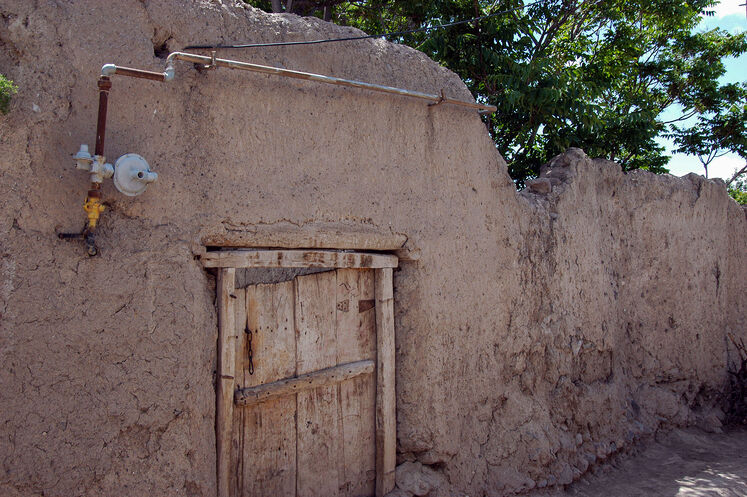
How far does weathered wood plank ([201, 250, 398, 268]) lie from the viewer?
3.31 meters

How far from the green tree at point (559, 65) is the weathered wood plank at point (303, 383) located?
11.8 feet

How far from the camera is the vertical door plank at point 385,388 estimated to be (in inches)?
152

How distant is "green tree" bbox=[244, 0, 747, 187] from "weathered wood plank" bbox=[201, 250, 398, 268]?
305cm

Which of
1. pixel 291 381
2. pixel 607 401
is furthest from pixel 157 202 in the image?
pixel 607 401

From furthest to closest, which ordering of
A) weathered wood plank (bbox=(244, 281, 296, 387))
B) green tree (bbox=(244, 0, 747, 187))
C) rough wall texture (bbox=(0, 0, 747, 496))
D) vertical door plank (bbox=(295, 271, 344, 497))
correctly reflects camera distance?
green tree (bbox=(244, 0, 747, 187))
vertical door plank (bbox=(295, 271, 344, 497))
weathered wood plank (bbox=(244, 281, 296, 387))
rough wall texture (bbox=(0, 0, 747, 496))

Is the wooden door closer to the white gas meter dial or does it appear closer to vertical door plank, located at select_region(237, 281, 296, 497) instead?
vertical door plank, located at select_region(237, 281, 296, 497)

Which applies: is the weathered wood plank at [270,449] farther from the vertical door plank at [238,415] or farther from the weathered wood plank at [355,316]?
the weathered wood plank at [355,316]

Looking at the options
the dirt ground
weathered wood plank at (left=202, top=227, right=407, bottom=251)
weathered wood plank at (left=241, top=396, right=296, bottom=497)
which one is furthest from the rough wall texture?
weathered wood plank at (left=241, top=396, right=296, bottom=497)

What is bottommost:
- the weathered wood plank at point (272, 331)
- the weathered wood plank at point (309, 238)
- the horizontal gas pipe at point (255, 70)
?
the weathered wood plank at point (272, 331)

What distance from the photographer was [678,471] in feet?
16.7

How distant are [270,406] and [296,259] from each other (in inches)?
32.1

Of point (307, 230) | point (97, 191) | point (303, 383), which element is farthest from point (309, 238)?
point (97, 191)

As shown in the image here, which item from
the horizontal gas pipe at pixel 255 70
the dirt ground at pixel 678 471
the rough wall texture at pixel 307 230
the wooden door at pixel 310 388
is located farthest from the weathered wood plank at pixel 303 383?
the dirt ground at pixel 678 471

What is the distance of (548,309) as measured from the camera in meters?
4.92
